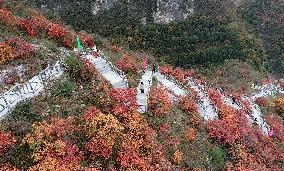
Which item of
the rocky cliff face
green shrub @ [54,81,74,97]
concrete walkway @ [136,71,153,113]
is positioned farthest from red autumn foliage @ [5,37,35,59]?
the rocky cliff face

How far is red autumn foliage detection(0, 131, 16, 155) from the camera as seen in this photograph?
2049cm

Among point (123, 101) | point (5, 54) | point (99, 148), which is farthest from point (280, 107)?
point (5, 54)

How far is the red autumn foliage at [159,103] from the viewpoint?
1096 inches

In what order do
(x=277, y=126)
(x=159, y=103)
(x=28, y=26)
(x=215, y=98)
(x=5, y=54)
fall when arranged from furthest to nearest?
(x=277, y=126) → (x=215, y=98) → (x=28, y=26) → (x=159, y=103) → (x=5, y=54)

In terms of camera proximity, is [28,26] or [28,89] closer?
[28,89]

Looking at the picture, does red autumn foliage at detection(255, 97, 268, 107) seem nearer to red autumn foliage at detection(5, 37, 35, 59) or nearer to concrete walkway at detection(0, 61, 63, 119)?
concrete walkway at detection(0, 61, 63, 119)

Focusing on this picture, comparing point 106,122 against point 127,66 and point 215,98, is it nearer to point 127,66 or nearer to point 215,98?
point 127,66

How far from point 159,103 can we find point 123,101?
3.47 metres

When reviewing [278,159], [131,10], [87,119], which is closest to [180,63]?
[131,10]

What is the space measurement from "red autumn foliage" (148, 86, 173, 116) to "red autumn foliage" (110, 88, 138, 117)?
1621mm

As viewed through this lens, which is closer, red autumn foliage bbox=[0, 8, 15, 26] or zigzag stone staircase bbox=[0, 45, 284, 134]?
→ zigzag stone staircase bbox=[0, 45, 284, 134]

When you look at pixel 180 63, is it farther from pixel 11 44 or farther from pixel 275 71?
pixel 11 44

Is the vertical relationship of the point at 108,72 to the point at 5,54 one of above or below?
below

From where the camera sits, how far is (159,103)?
93.7 ft
